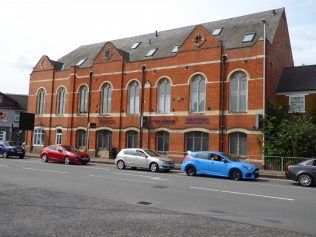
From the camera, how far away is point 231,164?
18719 millimetres

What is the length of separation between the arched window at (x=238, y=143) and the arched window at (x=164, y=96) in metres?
6.16

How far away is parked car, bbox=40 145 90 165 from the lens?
2583cm

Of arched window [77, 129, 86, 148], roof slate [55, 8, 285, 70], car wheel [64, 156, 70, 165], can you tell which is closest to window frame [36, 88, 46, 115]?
roof slate [55, 8, 285, 70]

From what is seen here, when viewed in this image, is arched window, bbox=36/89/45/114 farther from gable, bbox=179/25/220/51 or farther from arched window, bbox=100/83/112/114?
gable, bbox=179/25/220/51

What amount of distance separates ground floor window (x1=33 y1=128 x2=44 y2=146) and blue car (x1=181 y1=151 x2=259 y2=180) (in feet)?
76.2

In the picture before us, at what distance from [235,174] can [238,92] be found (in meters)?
10.2

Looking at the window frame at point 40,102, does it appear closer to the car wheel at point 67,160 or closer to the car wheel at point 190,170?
the car wheel at point 67,160

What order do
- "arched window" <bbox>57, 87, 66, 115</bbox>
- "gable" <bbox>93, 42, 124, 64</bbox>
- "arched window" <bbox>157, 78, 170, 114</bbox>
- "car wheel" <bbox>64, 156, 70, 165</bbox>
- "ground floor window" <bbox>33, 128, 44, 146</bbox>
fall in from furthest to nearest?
"ground floor window" <bbox>33, 128, 44, 146</bbox>, "arched window" <bbox>57, 87, 66, 115</bbox>, "gable" <bbox>93, 42, 124, 64</bbox>, "arched window" <bbox>157, 78, 170, 114</bbox>, "car wheel" <bbox>64, 156, 70, 165</bbox>

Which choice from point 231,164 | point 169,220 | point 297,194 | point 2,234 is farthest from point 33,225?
point 231,164

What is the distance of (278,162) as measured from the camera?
23141mm

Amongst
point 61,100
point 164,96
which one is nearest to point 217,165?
point 164,96

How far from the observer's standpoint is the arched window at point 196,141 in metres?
28.4

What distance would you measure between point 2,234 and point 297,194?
10479 millimetres

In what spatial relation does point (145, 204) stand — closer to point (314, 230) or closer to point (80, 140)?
point (314, 230)
